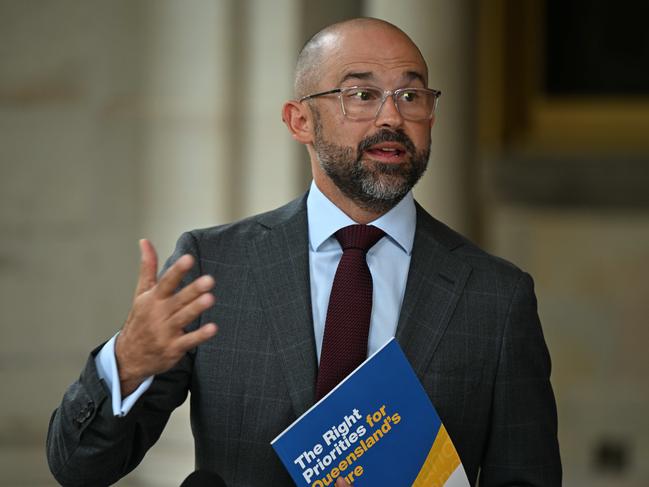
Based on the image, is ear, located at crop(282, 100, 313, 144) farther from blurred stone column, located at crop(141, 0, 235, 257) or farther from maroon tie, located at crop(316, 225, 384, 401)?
blurred stone column, located at crop(141, 0, 235, 257)

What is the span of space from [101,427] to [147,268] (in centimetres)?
30

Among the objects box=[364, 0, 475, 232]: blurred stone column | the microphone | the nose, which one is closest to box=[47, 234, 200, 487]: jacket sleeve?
the microphone

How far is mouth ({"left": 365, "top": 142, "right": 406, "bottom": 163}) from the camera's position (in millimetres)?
1996

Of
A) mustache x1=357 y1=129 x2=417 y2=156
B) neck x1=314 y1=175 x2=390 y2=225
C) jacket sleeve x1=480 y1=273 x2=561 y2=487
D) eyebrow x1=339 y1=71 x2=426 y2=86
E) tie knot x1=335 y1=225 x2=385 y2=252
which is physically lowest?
jacket sleeve x1=480 y1=273 x2=561 y2=487

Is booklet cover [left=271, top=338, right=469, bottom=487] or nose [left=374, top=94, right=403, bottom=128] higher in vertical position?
nose [left=374, top=94, right=403, bottom=128]

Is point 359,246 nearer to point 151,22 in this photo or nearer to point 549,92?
point 151,22

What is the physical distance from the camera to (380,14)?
12.8ft

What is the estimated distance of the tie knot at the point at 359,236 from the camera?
2072mm

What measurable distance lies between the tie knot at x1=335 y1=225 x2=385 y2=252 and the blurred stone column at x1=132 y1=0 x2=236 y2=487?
1.64 metres

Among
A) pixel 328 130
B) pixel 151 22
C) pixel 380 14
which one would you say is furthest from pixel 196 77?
pixel 328 130

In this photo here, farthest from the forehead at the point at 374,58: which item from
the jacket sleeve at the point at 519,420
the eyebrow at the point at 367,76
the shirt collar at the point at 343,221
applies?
the jacket sleeve at the point at 519,420

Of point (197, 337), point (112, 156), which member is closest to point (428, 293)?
point (197, 337)

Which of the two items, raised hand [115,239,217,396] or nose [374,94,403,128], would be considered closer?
raised hand [115,239,217,396]

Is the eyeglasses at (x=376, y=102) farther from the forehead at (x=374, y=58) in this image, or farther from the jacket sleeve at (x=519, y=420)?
the jacket sleeve at (x=519, y=420)
